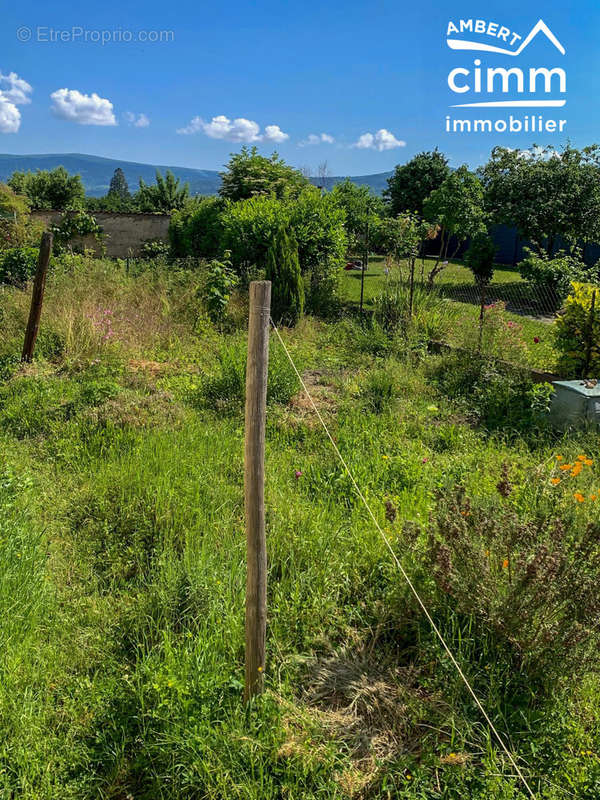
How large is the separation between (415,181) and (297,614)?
33701 millimetres

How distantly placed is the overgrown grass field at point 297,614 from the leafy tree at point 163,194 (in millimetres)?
38620

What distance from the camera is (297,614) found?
9.17 ft

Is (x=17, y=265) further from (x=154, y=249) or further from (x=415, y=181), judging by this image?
(x=415, y=181)

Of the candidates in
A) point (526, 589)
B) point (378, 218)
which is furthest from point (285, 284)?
point (526, 589)

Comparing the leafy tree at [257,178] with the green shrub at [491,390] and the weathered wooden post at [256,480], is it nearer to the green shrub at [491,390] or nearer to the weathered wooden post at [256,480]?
the green shrub at [491,390]

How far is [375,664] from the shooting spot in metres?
2.55

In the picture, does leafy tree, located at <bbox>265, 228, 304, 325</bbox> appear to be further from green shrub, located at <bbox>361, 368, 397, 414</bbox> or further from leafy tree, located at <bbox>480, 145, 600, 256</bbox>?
leafy tree, located at <bbox>480, 145, 600, 256</bbox>

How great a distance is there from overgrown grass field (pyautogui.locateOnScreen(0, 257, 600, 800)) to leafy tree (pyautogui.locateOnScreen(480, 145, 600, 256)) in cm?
1416

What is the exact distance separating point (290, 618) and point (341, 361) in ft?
17.5

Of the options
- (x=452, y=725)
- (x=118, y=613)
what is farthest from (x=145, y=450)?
(x=452, y=725)

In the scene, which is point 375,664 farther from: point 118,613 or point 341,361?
point 341,361

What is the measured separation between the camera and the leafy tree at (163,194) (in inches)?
1574

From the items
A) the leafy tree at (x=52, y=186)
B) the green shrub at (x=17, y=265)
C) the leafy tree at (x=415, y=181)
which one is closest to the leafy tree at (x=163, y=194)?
the leafy tree at (x=52, y=186)

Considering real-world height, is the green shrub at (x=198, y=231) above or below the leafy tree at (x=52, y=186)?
below
